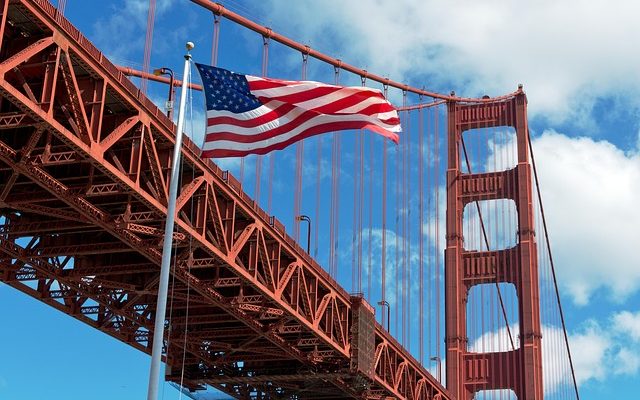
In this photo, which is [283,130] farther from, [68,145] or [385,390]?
[385,390]

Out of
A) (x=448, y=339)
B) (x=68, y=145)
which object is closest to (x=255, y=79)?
(x=68, y=145)

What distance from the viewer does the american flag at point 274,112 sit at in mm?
27250

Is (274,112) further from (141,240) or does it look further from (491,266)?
(491,266)

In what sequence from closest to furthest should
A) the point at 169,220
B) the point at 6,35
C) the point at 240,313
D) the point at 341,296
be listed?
the point at 169,220
the point at 6,35
the point at 240,313
the point at 341,296

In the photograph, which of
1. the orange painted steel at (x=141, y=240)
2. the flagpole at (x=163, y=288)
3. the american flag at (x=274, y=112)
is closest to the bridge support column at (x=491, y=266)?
the orange painted steel at (x=141, y=240)

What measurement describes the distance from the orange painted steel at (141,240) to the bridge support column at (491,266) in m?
15.9

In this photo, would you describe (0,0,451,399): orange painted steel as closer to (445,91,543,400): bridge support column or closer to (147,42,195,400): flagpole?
(147,42,195,400): flagpole

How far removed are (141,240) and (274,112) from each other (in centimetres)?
598

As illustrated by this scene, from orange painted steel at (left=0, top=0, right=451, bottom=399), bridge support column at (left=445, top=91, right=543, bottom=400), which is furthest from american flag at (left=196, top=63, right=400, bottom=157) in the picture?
bridge support column at (left=445, top=91, right=543, bottom=400)

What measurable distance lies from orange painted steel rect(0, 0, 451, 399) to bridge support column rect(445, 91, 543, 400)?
15853 millimetres

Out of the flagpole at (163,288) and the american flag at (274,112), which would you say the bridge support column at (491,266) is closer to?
the american flag at (274,112)

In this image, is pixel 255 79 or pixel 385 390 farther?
pixel 385 390

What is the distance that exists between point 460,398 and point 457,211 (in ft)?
37.5

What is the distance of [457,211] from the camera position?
69.8m
